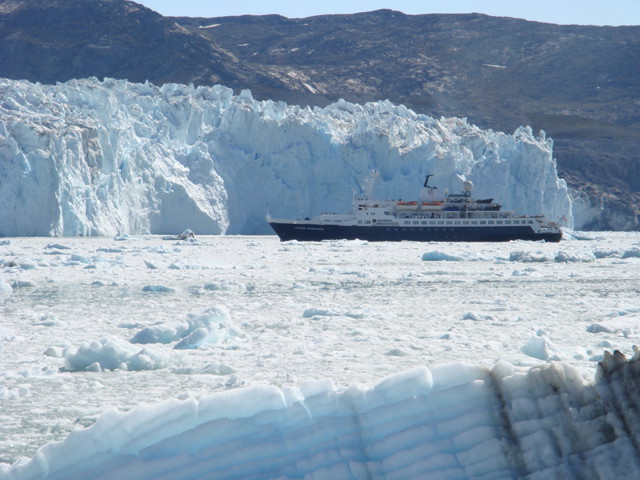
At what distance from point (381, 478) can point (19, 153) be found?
87.9 feet

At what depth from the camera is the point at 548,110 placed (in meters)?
85.2

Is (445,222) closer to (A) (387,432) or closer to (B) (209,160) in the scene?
(B) (209,160)

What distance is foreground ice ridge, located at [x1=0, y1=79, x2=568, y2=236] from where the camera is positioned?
27.7 m

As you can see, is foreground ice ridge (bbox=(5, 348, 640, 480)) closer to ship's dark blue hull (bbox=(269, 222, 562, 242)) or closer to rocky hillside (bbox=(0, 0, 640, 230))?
ship's dark blue hull (bbox=(269, 222, 562, 242))

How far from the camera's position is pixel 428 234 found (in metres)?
35.8

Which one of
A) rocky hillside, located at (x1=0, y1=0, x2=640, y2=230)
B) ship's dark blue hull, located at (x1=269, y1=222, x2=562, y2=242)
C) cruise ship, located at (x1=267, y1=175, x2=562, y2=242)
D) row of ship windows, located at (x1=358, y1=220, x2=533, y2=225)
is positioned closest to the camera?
ship's dark blue hull, located at (x1=269, y1=222, x2=562, y2=242)

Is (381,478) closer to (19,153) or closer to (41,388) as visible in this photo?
(41,388)

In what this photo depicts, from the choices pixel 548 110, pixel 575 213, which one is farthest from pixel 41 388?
pixel 548 110

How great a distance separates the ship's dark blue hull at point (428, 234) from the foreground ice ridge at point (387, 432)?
31580 millimetres

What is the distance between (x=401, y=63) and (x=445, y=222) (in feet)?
218

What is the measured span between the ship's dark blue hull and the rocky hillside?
34252 mm

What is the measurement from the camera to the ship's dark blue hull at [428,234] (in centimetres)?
3462

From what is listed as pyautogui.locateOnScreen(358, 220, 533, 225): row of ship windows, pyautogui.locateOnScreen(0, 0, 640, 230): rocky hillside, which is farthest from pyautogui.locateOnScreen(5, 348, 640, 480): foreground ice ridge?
pyautogui.locateOnScreen(0, 0, 640, 230): rocky hillside

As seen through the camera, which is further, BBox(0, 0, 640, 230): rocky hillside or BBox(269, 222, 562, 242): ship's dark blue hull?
BBox(0, 0, 640, 230): rocky hillside
